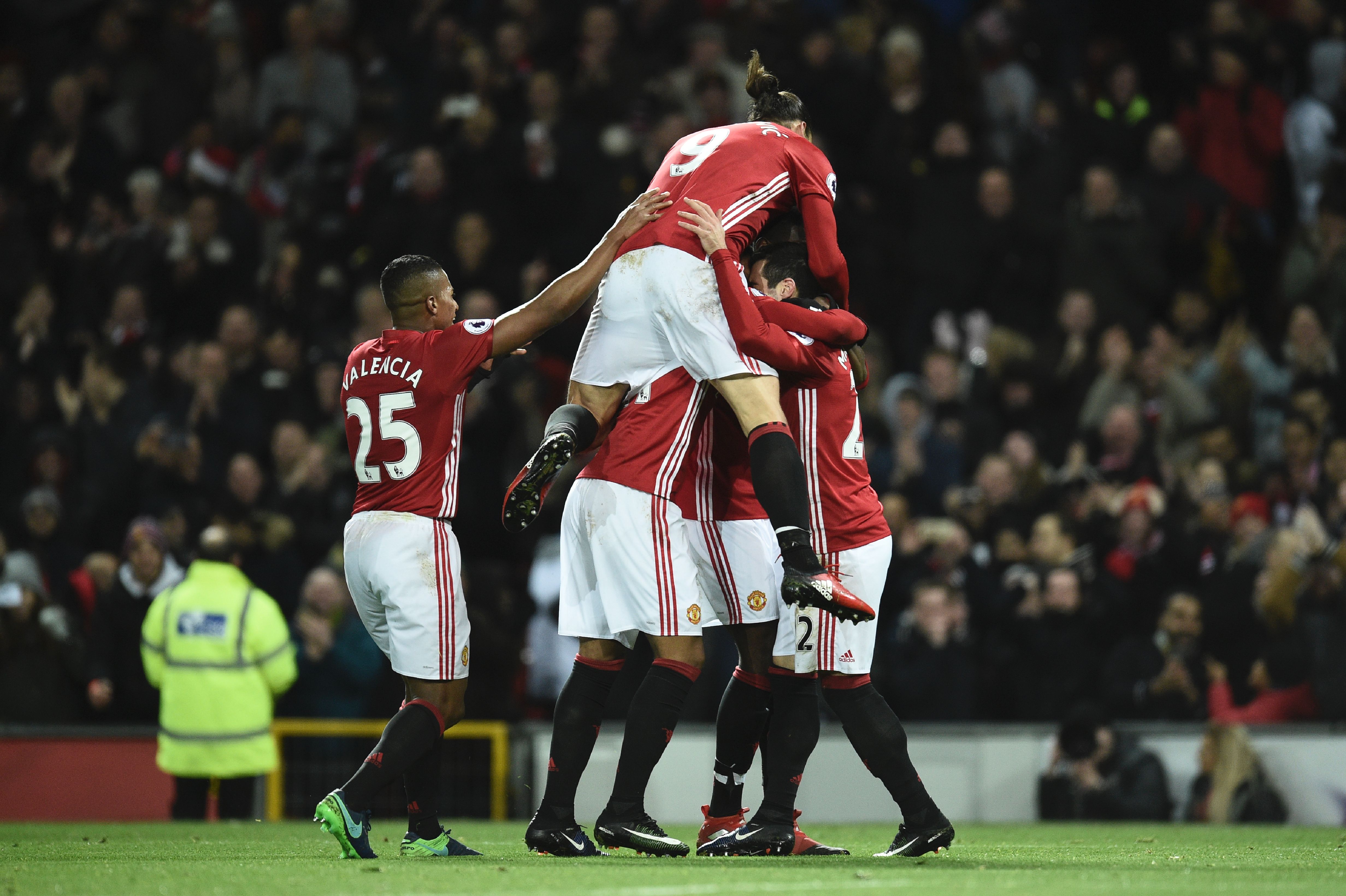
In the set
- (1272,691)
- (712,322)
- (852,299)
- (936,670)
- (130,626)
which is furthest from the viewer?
(852,299)

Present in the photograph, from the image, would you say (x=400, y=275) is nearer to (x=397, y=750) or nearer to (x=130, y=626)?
(x=397, y=750)

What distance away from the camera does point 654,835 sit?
6414 mm

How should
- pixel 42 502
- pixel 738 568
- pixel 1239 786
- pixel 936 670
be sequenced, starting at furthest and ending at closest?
pixel 42 502, pixel 936 670, pixel 1239 786, pixel 738 568

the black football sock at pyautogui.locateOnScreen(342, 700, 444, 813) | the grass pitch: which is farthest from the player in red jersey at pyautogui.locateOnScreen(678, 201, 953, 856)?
the black football sock at pyautogui.locateOnScreen(342, 700, 444, 813)

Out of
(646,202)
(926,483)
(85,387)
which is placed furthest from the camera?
(85,387)

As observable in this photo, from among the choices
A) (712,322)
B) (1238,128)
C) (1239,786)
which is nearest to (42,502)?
(712,322)

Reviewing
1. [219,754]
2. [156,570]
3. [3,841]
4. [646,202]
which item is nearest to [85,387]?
[156,570]

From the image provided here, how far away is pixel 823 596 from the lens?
6105mm

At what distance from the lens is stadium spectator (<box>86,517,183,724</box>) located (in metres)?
11.7

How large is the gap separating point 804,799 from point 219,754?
3505 millimetres

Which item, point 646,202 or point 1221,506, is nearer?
point 646,202

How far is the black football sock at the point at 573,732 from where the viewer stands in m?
6.41

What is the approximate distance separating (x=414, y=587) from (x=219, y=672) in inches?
178

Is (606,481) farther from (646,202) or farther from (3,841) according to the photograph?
(3,841)
